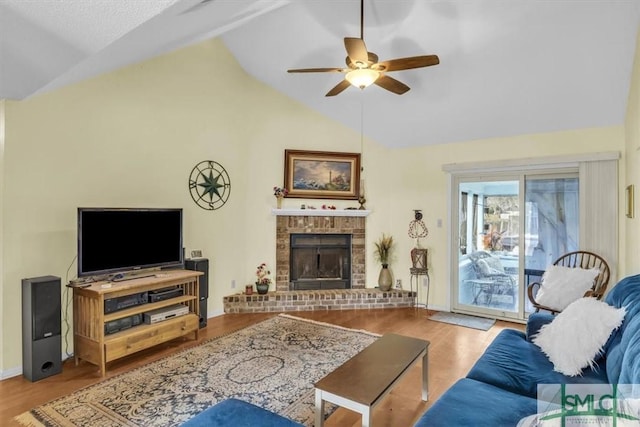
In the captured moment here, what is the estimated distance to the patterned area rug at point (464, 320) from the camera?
427 centimetres

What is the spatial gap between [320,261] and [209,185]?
77.2 inches

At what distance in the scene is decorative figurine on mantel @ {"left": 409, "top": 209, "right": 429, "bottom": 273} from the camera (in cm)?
491

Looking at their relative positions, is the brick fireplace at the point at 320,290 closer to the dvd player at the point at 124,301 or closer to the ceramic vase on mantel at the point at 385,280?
the ceramic vase on mantel at the point at 385,280

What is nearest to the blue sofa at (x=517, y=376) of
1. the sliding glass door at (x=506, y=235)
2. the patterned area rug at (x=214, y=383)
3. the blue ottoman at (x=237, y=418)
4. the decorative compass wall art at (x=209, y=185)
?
the blue ottoman at (x=237, y=418)

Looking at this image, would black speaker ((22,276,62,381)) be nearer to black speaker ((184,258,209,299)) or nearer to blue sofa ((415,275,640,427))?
black speaker ((184,258,209,299))

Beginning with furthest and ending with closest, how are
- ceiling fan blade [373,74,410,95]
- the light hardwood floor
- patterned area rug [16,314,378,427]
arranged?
ceiling fan blade [373,74,410,95]
the light hardwood floor
patterned area rug [16,314,378,427]

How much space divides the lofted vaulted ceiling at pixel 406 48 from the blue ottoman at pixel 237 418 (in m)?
2.03

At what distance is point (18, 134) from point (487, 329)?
5.06m

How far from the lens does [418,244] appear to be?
5.09m

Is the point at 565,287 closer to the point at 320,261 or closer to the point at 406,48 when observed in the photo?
the point at 406,48

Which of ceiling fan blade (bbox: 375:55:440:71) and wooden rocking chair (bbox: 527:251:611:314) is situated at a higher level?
ceiling fan blade (bbox: 375:55:440:71)

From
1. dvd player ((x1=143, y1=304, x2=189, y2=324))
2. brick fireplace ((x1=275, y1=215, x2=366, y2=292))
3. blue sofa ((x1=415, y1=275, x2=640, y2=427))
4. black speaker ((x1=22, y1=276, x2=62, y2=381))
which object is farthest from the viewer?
brick fireplace ((x1=275, y1=215, x2=366, y2=292))

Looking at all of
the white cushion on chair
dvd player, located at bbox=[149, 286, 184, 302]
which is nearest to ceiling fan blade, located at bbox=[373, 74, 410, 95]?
dvd player, located at bbox=[149, 286, 184, 302]

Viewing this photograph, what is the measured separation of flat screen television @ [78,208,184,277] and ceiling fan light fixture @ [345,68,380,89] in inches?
88.6
